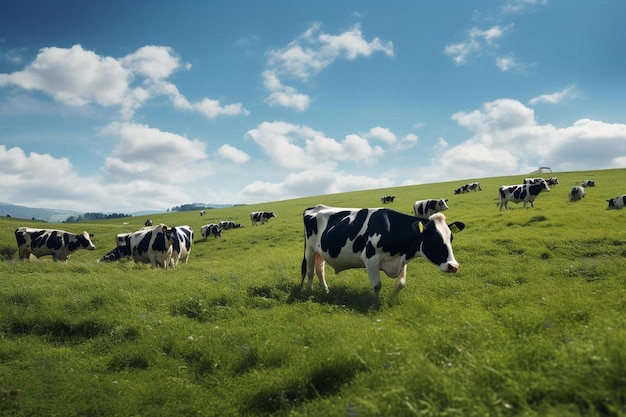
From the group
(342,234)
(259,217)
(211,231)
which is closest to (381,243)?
(342,234)

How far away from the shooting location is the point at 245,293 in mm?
10742

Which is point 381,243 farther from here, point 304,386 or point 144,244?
point 144,244

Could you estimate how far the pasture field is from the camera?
384 cm

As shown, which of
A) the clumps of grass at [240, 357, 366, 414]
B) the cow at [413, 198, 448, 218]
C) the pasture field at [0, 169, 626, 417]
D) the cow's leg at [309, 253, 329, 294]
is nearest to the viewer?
the pasture field at [0, 169, 626, 417]

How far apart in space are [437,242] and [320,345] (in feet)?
15.4

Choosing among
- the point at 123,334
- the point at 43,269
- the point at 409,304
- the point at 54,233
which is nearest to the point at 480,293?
the point at 409,304

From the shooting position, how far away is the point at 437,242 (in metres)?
9.76

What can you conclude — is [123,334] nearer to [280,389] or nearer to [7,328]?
[7,328]

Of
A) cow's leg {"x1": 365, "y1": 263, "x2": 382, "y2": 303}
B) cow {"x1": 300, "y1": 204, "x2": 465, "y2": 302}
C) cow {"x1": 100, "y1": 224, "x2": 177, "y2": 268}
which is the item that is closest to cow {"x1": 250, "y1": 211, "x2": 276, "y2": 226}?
cow {"x1": 100, "y1": 224, "x2": 177, "y2": 268}

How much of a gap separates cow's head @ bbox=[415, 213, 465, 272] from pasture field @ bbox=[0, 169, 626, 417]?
930 mm

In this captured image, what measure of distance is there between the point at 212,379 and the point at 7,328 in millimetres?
5816

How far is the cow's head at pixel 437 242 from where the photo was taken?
9523mm

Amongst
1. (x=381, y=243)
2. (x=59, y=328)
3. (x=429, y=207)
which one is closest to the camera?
(x=59, y=328)

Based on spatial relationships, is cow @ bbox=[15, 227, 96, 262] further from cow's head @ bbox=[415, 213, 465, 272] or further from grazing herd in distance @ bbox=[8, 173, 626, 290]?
cow's head @ bbox=[415, 213, 465, 272]
